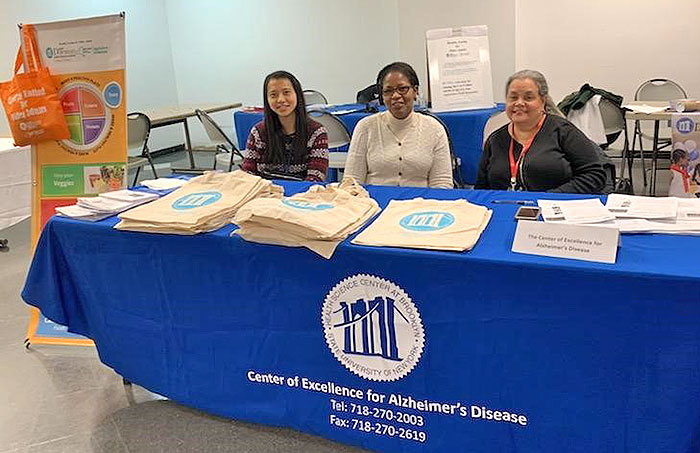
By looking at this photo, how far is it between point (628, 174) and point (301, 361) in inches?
163

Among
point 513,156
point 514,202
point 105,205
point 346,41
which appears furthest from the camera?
point 346,41

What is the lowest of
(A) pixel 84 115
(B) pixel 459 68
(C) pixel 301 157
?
(C) pixel 301 157

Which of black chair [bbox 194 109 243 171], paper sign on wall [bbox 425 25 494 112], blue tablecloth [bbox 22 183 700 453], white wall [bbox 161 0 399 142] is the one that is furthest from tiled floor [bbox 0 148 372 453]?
white wall [bbox 161 0 399 142]

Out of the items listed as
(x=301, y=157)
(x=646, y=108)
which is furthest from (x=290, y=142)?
(x=646, y=108)

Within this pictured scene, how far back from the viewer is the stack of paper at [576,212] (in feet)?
5.22

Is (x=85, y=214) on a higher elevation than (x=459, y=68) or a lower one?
lower

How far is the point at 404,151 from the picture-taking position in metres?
2.69

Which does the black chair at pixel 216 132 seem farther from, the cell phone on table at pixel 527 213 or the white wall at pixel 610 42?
the cell phone on table at pixel 527 213

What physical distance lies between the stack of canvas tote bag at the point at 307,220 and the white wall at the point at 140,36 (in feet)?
16.9

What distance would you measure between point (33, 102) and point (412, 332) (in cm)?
194

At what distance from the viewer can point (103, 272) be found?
2107mm

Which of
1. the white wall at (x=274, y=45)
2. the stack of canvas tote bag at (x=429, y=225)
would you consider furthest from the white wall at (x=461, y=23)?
the stack of canvas tote bag at (x=429, y=225)

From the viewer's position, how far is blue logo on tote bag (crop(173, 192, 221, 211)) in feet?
6.51

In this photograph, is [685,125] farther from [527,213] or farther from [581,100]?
[527,213]
